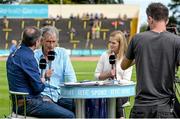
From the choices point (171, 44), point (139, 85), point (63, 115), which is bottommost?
point (63, 115)

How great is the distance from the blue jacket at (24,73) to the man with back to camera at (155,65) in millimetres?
1599

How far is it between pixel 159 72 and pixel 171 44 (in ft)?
1.04

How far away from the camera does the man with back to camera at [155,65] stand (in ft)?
20.3

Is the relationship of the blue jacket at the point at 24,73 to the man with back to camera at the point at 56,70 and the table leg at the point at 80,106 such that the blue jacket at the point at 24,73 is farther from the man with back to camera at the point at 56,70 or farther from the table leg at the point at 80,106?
the man with back to camera at the point at 56,70

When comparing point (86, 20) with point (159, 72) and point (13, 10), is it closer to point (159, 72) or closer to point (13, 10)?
point (13, 10)

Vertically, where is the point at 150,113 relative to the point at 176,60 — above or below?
below

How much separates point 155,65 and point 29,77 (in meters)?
1.85

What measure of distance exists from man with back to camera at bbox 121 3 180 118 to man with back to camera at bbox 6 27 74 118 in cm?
160

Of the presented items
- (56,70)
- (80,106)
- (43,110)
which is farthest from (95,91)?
(56,70)

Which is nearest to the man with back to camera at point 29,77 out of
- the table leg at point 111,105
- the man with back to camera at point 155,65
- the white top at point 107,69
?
the table leg at point 111,105

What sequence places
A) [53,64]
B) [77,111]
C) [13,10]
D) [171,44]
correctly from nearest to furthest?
[171,44], [77,111], [53,64], [13,10]

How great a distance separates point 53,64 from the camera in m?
8.41

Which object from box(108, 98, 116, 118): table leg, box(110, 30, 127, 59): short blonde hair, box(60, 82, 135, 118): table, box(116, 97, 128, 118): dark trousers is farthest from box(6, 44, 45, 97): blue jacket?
box(110, 30, 127, 59): short blonde hair

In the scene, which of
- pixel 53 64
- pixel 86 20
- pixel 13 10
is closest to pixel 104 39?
pixel 86 20
